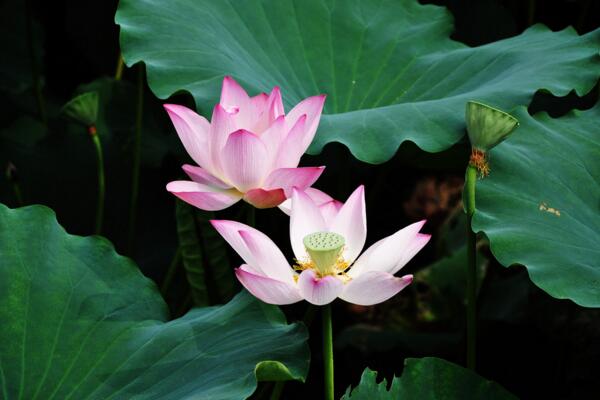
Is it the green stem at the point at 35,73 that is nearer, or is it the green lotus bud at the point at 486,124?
the green lotus bud at the point at 486,124

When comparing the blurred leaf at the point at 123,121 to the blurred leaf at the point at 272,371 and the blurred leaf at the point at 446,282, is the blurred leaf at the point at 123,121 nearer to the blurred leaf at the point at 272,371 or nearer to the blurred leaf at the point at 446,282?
the blurred leaf at the point at 446,282

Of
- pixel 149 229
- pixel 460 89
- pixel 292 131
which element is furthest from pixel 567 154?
pixel 149 229

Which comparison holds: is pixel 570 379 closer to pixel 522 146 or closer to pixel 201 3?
pixel 522 146

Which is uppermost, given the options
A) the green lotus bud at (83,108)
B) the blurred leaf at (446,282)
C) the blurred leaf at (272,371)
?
the blurred leaf at (272,371)

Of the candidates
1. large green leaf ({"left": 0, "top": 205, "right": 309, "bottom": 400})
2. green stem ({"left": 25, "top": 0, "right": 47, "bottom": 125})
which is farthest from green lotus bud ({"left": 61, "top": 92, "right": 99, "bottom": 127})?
green stem ({"left": 25, "top": 0, "right": 47, "bottom": 125})

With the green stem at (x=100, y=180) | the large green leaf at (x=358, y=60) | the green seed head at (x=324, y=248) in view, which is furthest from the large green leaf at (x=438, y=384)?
the green stem at (x=100, y=180)

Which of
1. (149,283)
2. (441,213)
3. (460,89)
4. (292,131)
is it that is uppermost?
(292,131)

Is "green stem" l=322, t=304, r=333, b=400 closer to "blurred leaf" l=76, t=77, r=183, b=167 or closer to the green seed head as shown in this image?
the green seed head
